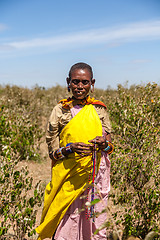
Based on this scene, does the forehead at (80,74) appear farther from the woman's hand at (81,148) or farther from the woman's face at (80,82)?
the woman's hand at (81,148)

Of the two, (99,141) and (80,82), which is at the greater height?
(80,82)

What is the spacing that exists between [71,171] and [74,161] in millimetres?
87

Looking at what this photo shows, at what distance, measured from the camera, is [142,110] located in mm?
3768

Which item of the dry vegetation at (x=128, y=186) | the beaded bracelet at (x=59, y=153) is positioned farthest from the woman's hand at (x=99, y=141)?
the dry vegetation at (x=128, y=186)

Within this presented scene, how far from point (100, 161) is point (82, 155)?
254mm

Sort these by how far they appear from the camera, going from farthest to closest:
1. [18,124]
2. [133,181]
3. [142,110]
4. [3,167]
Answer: [18,124] < [142,110] < [133,181] < [3,167]

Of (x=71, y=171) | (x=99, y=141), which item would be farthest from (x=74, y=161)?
(x=99, y=141)

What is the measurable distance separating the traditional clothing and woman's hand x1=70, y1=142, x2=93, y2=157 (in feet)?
0.27

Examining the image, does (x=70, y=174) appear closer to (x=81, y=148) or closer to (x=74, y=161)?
(x=74, y=161)

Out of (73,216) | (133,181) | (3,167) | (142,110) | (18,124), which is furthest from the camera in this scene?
(18,124)

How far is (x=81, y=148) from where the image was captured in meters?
2.05

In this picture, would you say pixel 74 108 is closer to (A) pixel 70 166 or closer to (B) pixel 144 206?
(A) pixel 70 166

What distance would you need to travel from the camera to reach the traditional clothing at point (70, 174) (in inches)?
85.4

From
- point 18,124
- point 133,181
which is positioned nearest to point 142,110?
point 133,181
